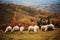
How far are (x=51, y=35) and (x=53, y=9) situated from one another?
0.57 metres

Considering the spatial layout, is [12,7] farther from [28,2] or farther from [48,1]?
[48,1]

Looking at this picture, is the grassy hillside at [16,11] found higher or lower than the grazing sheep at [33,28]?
higher

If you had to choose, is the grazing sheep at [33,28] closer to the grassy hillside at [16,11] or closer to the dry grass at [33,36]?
the dry grass at [33,36]

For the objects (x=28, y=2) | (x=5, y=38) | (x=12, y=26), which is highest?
(x=28, y=2)

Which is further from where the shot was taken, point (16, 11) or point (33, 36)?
point (16, 11)

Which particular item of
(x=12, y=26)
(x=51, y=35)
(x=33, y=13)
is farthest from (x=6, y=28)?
(x=51, y=35)

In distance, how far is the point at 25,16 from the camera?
3.65m

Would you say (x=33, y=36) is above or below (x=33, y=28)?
below

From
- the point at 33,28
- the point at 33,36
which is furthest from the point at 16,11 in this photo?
the point at 33,36

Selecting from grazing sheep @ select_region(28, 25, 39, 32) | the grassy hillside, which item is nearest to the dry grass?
grazing sheep @ select_region(28, 25, 39, 32)

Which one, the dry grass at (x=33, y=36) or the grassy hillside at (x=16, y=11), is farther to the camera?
the grassy hillside at (x=16, y=11)

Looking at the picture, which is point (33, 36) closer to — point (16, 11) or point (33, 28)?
point (33, 28)

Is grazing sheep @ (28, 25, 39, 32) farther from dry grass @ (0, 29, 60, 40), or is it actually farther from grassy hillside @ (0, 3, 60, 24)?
grassy hillside @ (0, 3, 60, 24)

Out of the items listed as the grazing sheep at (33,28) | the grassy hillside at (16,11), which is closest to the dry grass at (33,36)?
the grazing sheep at (33,28)
